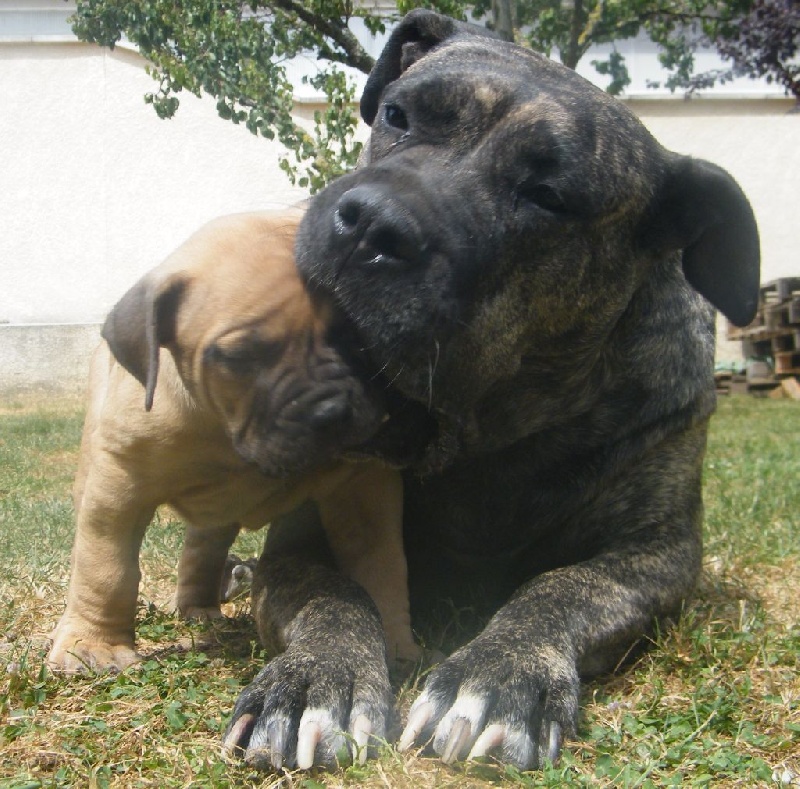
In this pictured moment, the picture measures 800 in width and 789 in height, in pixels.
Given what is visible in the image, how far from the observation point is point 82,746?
2326mm

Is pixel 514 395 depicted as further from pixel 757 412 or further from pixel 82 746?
pixel 757 412

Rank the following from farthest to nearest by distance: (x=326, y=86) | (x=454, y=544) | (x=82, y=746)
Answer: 1. (x=326, y=86)
2. (x=454, y=544)
3. (x=82, y=746)

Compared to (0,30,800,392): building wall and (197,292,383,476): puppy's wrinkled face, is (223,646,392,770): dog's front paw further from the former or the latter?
(0,30,800,392): building wall

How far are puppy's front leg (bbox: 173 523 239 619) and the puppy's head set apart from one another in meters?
0.90

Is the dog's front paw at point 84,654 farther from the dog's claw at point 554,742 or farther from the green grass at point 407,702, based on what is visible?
the dog's claw at point 554,742

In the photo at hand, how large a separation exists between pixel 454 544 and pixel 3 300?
9.89 metres

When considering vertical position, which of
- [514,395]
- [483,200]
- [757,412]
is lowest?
[757,412]

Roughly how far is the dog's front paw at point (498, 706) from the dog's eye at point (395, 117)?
145cm

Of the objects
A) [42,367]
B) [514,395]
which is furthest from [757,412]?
[514,395]

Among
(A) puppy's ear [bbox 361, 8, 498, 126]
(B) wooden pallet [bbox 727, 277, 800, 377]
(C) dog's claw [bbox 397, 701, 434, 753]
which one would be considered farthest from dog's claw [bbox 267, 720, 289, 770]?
(B) wooden pallet [bbox 727, 277, 800, 377]

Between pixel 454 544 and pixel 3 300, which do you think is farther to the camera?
pixel 3 300

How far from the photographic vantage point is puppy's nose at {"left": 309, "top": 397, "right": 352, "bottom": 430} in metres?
2.58

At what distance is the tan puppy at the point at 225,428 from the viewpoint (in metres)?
2.66

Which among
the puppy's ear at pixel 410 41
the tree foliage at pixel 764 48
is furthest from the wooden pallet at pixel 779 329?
the puppy's ear at pixel 410 41
